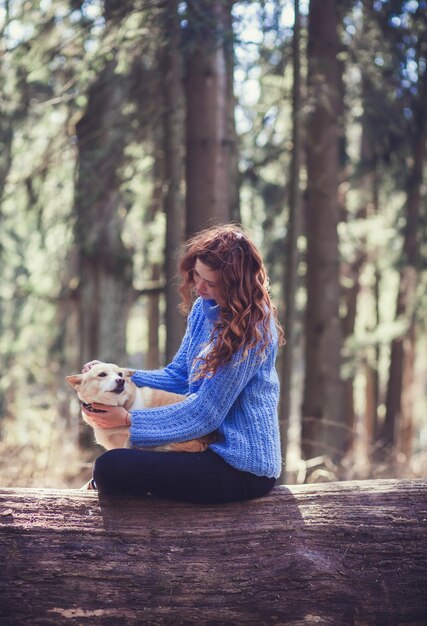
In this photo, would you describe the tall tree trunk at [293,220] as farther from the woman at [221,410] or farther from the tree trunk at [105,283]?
the woman at [221,410]

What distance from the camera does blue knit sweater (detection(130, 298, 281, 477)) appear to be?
13.0 ft

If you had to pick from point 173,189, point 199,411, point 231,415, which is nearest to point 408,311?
point 173,189

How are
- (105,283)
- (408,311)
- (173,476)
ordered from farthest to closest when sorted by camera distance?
(408,311) < (105,283) < (173,476)

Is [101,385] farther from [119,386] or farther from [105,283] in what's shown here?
[105,283]

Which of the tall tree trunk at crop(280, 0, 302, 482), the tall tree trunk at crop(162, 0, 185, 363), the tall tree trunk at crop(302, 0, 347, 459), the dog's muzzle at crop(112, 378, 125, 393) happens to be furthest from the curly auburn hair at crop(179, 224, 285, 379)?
the tall tree trunk at crop(302, 0, 347, 459)

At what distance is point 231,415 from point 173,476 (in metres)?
0.47

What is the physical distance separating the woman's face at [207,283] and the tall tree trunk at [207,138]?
3.20m

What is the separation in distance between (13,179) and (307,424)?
5033 mm

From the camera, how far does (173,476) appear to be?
4.04 m

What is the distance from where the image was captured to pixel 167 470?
4.03 meters

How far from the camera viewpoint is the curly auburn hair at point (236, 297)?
3953 mm

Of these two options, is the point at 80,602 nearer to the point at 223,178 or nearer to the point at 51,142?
the point at 223,178

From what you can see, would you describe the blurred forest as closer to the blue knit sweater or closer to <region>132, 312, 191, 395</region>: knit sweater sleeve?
<region>132, 312, 191, 395</region>: knit sweater sleeve

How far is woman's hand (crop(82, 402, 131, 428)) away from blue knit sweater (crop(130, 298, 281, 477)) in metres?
0.08
